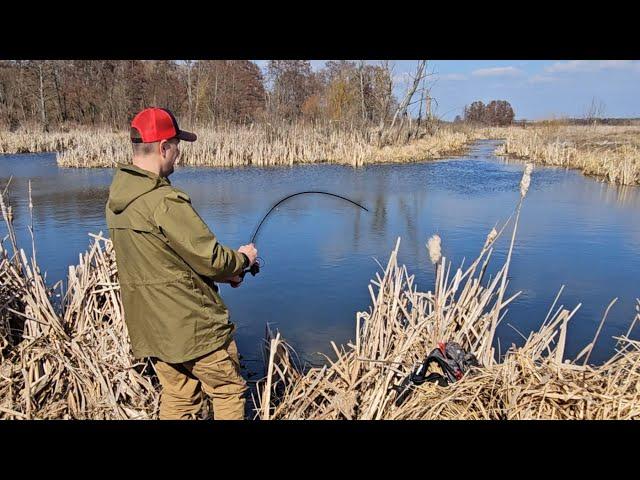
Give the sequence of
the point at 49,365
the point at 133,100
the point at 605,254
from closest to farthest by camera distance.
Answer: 1. the point at 49,365
2. the point at 605,254
3. the point at 133,100

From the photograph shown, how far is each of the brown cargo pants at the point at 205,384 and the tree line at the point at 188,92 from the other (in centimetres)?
1863

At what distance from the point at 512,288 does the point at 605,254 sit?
1.83 m

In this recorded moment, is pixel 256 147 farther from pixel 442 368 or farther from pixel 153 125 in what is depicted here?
pixel 153 125

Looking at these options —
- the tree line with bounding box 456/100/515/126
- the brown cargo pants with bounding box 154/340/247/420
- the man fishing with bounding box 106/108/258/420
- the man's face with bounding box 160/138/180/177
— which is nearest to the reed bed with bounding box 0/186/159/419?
the brown cargo pants with bounding box 154/340/247/420

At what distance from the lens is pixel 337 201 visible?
928 cm

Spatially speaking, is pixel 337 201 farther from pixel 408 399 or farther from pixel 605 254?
pixel 408 399

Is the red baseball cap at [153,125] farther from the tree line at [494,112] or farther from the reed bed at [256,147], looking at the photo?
the tree line at [494,112]

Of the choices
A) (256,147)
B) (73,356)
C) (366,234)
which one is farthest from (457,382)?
(256,147)

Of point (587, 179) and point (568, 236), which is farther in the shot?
point (587, 179)

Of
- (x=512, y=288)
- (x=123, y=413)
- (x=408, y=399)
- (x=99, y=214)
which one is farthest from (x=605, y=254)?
(x=99, y=214)

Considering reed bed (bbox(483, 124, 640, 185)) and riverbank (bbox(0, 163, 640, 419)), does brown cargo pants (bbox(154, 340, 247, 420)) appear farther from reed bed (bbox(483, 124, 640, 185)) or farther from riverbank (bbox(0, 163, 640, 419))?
reed bed (bbox(483, 124, 640, 185))

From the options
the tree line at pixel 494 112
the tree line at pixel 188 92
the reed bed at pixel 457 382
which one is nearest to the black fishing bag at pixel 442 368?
the reed bed at pixel 457 382

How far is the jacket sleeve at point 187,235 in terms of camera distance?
1898mm

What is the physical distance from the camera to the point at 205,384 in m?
2.22
